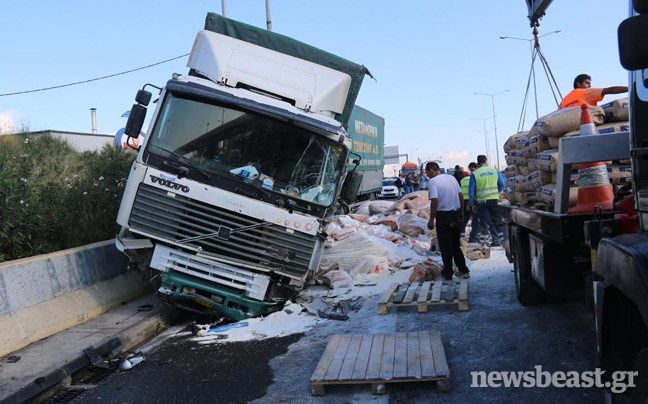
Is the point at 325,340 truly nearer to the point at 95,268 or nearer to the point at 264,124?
the point at 264,124

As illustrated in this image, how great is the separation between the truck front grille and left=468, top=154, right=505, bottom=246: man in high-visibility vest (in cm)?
675

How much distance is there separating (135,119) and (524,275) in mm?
5237

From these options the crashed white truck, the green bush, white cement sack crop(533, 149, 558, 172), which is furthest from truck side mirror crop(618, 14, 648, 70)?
the green bush

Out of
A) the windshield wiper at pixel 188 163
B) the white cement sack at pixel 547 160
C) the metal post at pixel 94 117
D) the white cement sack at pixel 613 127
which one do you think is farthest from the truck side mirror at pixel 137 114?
the metal post at pixel 94 117

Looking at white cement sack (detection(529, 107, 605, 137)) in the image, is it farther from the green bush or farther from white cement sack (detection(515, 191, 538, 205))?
the green bush

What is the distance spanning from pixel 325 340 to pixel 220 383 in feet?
5.04

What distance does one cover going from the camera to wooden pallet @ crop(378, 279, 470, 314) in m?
7.51

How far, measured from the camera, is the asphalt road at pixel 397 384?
480cm

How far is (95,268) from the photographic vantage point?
824 centimetres

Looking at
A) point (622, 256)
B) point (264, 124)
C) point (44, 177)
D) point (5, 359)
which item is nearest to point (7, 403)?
point (5, 359)

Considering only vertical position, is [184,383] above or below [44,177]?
below

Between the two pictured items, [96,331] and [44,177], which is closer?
[96,331]

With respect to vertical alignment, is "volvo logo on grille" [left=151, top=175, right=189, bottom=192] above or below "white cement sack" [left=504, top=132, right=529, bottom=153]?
below

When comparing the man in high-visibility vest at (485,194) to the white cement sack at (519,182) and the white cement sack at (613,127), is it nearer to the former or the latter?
the white cement sack at (519,182)
